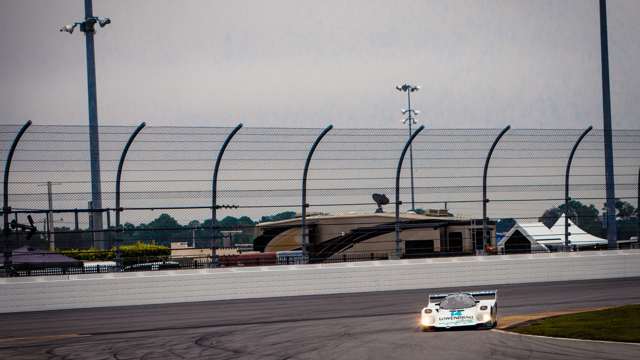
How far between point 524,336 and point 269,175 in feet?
32.5

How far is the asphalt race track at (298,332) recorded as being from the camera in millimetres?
11844

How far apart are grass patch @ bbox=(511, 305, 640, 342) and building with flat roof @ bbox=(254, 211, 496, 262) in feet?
33.0

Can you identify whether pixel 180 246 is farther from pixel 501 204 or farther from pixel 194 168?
pixel 501 204

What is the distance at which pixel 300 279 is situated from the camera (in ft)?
74.0

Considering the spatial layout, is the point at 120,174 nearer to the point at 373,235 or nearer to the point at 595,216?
the point at 373,235

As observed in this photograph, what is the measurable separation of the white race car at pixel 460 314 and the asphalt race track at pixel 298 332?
0.20 meters

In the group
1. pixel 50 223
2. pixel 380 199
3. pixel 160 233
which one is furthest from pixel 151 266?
pixel 380 199

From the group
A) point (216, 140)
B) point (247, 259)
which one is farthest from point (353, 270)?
point (216, 140)

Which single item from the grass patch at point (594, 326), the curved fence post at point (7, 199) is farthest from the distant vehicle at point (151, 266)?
the grass patch at point (594, 326)

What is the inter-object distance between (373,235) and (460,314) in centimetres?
1207

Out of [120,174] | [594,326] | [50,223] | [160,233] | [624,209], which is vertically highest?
[120,174]

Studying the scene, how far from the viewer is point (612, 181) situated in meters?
25.3

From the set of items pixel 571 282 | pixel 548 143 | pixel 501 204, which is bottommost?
pixel 571 282

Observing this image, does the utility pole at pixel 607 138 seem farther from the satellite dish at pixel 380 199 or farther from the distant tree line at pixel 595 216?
the satellite dish at pixel 380 199
